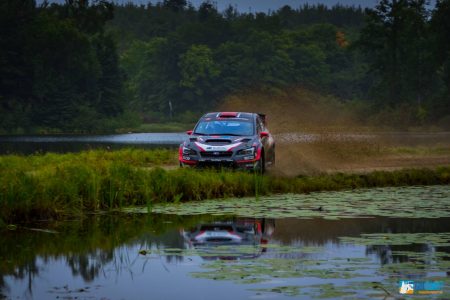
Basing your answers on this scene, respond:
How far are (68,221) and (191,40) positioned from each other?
17244cm

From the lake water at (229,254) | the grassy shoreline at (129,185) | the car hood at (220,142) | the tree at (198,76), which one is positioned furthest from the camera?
the tree at (198,76)

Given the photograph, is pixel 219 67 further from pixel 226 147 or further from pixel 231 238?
pixel 231 238

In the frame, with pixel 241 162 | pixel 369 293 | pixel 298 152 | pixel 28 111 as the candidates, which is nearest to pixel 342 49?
pixel 28 111

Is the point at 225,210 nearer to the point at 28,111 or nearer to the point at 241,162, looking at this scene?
the point at 241,162

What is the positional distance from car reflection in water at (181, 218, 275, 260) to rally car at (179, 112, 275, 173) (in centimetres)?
766

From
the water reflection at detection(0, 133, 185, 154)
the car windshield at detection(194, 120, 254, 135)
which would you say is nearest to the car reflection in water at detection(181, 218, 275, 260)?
the car windshield at detection(194, 120, 254, 135)

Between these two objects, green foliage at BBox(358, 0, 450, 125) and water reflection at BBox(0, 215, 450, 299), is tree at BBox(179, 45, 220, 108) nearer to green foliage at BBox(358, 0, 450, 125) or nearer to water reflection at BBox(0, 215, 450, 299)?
green foliage at BBox(358, 0, 450, 125)

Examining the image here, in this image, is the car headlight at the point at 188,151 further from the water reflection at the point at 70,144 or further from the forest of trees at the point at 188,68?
the forest of trees at the point at 188,68

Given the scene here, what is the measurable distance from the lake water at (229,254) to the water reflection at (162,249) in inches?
0.5

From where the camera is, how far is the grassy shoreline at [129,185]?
57.0 feet

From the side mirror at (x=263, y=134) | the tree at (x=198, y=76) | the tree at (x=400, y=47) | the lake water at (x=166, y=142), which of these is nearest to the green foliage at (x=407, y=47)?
the tree at (x=400, y=47)

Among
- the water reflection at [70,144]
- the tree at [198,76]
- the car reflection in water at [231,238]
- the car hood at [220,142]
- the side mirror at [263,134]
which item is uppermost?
the tree at [198,76]

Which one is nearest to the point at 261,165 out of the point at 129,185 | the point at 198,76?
the point at 129,185

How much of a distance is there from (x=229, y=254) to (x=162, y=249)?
3.64 feet
